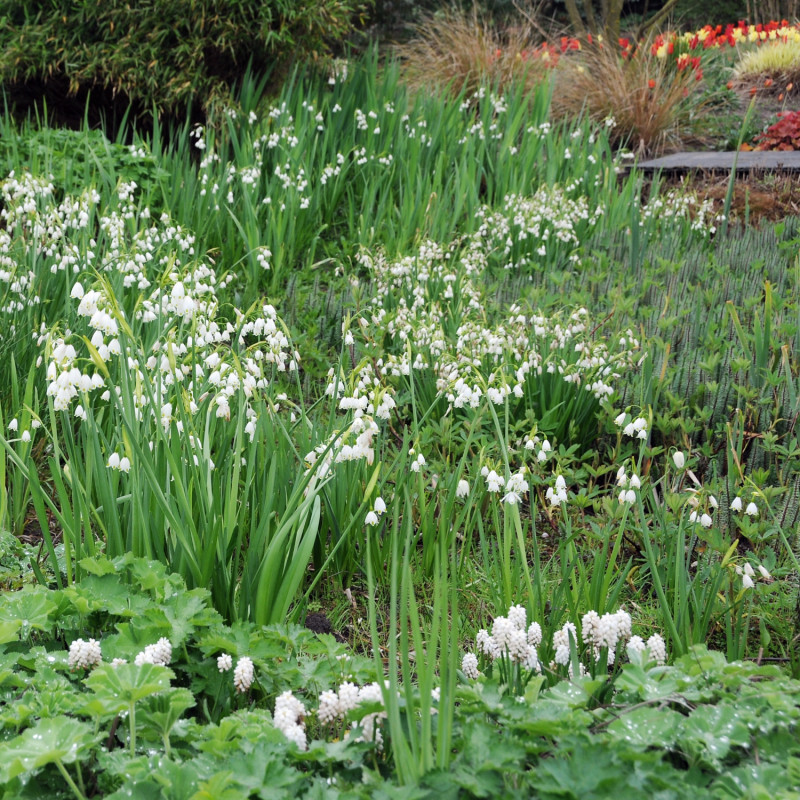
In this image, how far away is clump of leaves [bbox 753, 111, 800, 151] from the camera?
348 inches

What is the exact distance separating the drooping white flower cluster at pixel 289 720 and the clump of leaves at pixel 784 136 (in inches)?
364

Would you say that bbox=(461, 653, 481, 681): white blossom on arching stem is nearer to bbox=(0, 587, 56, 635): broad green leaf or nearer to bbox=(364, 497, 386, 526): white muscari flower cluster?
bbox=(364, 497, 386, 526): white muscari flower cluster

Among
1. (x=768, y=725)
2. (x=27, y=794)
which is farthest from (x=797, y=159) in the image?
(x=27, y=794)

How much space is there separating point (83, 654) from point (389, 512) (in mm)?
1306

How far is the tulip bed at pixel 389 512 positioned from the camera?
1315 millimetres

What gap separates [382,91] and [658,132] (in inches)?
150

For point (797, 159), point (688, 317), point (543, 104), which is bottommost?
point (688, 317)

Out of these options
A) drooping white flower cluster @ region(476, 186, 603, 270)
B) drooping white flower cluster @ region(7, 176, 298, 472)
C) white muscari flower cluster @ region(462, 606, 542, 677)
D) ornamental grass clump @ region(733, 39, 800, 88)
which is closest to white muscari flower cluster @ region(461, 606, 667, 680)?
white muscari flower cluster @ region(462, 606, 542, 677)

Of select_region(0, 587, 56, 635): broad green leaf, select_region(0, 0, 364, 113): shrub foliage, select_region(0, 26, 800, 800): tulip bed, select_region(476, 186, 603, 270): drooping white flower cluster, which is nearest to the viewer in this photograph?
select_region(0, 26, 800, 800): tulip bed

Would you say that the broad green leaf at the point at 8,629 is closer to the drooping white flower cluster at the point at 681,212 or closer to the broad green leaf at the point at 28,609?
the broad green leaf at the point at 28,609

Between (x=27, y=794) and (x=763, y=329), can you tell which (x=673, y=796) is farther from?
(x=763, y=329)

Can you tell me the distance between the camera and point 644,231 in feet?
17.7

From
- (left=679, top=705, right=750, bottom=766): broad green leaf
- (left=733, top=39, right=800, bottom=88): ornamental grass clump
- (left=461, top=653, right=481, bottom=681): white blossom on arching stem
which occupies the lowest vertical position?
(left=461, top=653, right=481, bottom=681): white blossom on arching stem

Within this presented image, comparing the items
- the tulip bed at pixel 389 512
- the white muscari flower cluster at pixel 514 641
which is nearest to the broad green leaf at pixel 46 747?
the tulip bed at pixel 389 512
